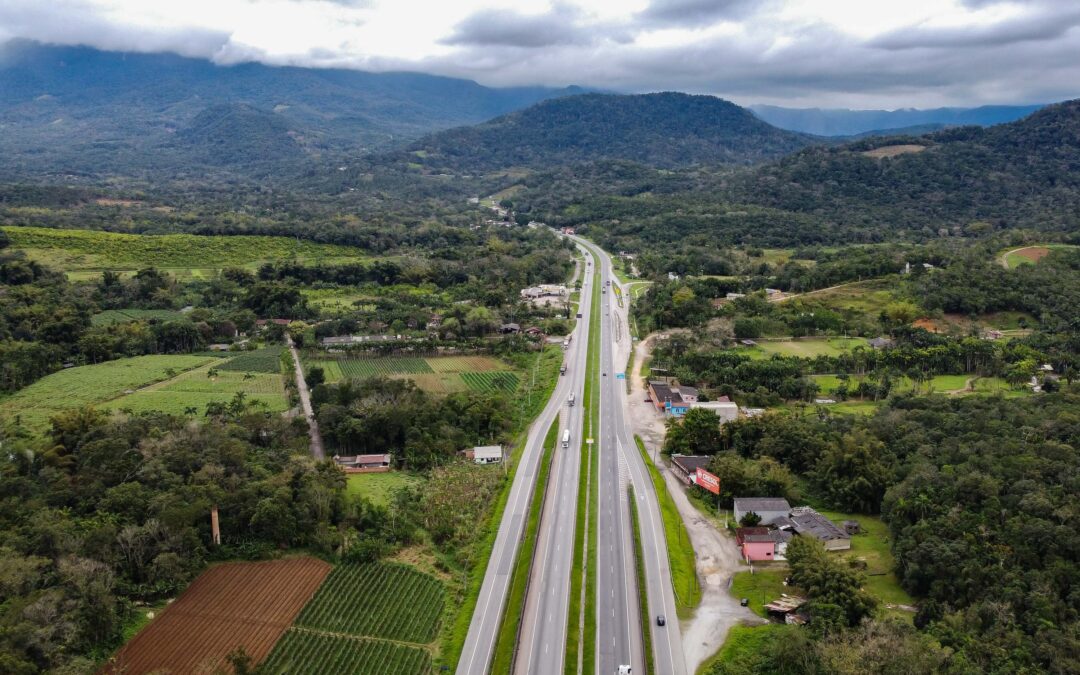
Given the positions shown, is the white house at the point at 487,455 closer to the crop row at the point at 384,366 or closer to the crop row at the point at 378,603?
the crop row at the point at 378,603

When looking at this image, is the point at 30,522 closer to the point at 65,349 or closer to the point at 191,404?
the point at 191,404

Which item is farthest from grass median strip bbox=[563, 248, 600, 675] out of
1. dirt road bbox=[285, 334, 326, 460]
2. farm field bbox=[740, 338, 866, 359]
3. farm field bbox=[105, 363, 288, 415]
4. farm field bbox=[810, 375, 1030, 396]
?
farm field bbox=[105, 363, 288, 415]

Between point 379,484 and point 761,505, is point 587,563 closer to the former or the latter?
point 761,505

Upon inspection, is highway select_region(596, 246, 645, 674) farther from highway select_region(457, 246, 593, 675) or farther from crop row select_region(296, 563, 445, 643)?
crop row select_region(296, 563, 445, 643)

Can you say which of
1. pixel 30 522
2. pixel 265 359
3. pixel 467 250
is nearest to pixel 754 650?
pixel 30 522

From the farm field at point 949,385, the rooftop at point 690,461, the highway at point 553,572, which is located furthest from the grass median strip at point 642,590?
the farm field at point 949,385
